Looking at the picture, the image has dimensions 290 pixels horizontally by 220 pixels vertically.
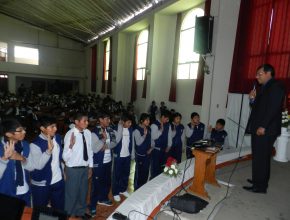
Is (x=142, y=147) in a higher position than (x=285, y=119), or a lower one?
lower

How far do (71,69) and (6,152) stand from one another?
14.3 metres

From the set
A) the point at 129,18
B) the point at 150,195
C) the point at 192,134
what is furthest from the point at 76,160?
the point at 129,18

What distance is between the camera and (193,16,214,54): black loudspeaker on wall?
216 inches

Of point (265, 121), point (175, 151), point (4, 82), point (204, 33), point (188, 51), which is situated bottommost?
point (175, 151)

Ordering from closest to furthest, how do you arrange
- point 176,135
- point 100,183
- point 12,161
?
1. point 12,161
2. point 100,183
3. point 176,135

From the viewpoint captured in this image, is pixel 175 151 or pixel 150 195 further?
pixel 175 151

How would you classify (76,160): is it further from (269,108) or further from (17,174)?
(269,108)

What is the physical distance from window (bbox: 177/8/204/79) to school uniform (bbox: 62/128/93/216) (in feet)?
17.6

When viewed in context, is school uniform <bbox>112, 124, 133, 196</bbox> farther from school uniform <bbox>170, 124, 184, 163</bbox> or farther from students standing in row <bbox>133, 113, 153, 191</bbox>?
A: school uniform <bbox>170, 124, 184, 163</bbox>

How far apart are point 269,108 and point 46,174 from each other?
2330 millimetres

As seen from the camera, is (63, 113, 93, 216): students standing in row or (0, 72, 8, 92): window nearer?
(63, 113, 93, 216): students standing in row

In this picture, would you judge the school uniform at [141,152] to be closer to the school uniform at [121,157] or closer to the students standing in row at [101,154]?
the school uniform at [121,157]

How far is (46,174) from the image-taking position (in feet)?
7.25

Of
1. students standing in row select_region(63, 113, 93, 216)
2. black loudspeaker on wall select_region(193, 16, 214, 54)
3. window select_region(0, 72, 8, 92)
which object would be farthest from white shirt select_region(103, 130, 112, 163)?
window select_region(0, 72, 8, 92)
